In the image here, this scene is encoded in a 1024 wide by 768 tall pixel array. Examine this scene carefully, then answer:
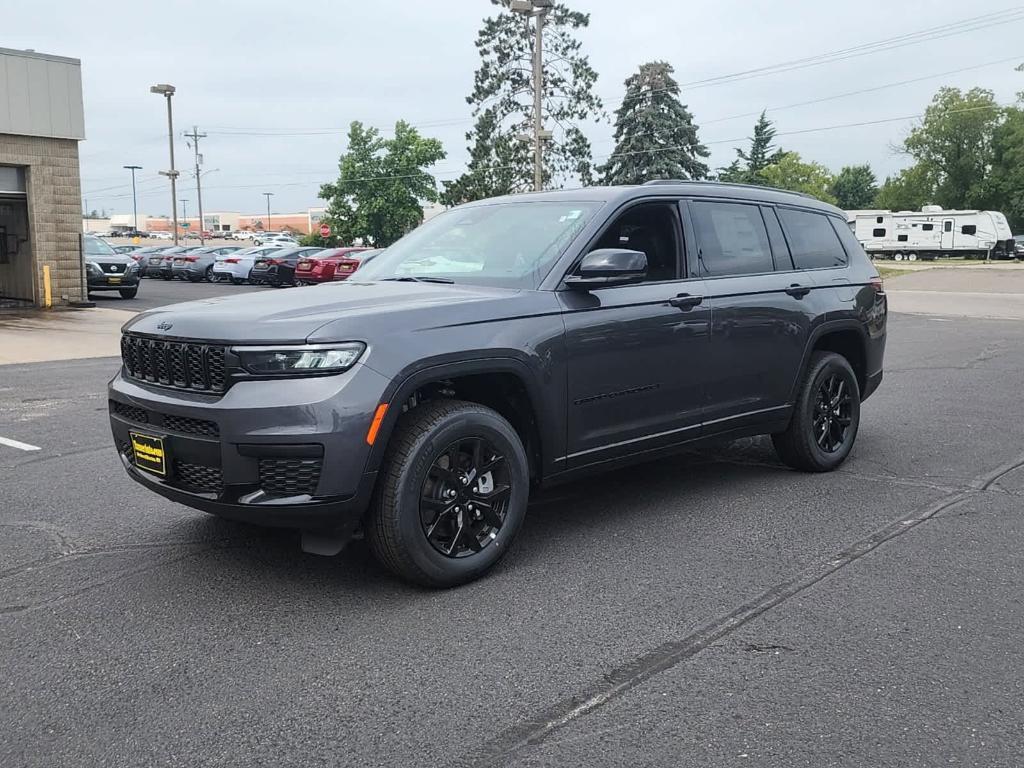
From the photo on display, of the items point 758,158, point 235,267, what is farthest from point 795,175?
point 235,267

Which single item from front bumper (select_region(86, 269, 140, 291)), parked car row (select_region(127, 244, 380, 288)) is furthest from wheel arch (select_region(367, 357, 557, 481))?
parked car row (select_region(127, 244, 380, 288))

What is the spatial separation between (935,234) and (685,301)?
5988 centimetres

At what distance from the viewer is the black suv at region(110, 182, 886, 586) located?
3725 millimetres

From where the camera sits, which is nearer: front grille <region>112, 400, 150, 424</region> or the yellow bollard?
front grille <region>112, 400, 150, 424</region>

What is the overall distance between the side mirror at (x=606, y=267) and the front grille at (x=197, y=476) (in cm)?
185

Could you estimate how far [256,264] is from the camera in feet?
109

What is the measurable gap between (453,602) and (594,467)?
3.72 feet

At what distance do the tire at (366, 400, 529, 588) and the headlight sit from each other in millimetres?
424

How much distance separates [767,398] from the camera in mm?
5688

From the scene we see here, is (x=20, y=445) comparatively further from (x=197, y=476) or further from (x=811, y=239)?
(x=811, y=239)

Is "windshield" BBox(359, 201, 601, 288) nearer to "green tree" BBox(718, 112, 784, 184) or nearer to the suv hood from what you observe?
the suv hood

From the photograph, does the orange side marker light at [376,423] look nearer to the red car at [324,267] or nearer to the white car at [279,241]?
the red car at [324,267]

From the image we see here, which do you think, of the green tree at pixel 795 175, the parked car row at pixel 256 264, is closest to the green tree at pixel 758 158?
the green tree at pixel 795 175

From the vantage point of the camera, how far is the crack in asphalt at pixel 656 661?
2874mm
